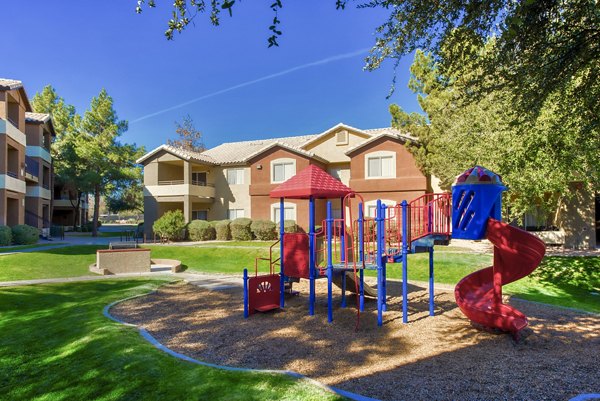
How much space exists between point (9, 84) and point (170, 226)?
51.6 ft

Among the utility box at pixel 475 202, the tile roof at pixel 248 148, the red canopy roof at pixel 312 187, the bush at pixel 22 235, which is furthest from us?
the tile roof at pixel 248 148

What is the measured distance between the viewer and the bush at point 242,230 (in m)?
30.2

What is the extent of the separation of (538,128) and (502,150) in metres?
2.03

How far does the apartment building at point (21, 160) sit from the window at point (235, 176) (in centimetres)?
1658

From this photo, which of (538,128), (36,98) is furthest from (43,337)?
(36,98)

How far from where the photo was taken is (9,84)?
27734 millimetres

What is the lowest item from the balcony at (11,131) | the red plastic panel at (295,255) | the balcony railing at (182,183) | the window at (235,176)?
the red plastic panel at (295,255)

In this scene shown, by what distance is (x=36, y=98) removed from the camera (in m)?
47.7

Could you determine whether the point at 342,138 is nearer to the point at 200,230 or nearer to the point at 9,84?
the point at 200,230

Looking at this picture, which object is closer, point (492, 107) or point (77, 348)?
point (77, 348)

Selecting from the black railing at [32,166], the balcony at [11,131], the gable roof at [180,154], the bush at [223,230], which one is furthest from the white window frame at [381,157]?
the black railing at [32,166]

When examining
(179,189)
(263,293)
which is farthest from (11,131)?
(263,293)

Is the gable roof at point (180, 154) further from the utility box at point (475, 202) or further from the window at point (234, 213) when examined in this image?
the utility box at point (475, 202)

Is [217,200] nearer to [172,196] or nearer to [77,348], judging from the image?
[172,196]
